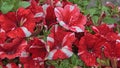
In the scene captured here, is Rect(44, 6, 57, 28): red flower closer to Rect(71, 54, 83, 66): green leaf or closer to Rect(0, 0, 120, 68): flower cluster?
Rect(0, 0, 120, 68): flower cluster

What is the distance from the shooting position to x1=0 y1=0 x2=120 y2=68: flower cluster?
1526 millimetres

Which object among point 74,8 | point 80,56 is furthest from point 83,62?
point 74,8

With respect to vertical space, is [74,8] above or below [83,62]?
above

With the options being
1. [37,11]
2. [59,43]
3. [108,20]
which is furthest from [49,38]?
[108,20]

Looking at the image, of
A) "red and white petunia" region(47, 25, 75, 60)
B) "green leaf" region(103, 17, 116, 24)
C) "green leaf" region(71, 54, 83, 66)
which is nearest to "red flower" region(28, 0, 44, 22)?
"red and white petunia" region(47, 25, 75, 60)

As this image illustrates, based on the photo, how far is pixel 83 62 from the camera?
5.14 feet

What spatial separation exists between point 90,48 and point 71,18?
0.48 ft

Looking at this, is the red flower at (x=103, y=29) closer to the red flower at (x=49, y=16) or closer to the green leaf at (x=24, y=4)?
the red flower at (x=49, y=16)

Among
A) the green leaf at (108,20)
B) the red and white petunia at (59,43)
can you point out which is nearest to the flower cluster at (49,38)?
the red and white petunia at (59,43)

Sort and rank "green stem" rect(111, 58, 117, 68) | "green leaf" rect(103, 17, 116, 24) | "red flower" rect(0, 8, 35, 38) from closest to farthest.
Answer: "green stem" rect(111, 58, 117, 68) < "red flower" rect(0, 8, 35, 38) < "green leaf" rect(103, 17, 116, 24)

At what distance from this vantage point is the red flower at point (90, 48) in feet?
5.11

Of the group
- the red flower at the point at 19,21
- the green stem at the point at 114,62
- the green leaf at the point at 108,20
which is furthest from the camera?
the green leaf at the point at 108,20

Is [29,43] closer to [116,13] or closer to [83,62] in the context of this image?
[83,62]

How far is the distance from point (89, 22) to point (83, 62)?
27cm
